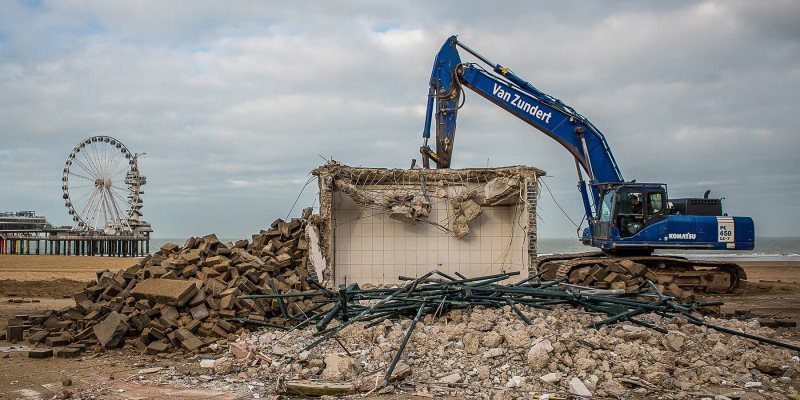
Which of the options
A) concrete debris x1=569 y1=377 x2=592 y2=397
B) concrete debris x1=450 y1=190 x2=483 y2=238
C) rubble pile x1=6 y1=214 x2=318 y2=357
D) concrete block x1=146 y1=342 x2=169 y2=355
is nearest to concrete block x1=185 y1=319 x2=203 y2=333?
rubble pile x1=6 y1=214 x2=318 y2=357

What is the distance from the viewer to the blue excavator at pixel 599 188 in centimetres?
1428

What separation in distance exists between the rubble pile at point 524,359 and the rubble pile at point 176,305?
1422 mm

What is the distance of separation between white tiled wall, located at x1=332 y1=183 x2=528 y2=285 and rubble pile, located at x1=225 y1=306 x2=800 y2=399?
4532 mm

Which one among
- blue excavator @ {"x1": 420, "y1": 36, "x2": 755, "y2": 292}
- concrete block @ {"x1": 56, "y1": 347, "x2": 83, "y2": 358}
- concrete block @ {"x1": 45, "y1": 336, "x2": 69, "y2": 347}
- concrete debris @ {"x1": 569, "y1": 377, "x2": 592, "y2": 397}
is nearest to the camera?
concrete debris @ {"x1": 569, "y1": 377, "x2": 592, "y2": 397}

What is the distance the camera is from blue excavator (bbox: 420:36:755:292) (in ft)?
46.9

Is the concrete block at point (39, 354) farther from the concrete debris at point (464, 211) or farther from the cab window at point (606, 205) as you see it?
the cab window at point (606, 205)

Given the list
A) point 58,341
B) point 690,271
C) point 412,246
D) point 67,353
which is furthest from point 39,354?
point 690,271

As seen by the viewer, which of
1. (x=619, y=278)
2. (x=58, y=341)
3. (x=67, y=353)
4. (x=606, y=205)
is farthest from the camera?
(x=606, y=205)

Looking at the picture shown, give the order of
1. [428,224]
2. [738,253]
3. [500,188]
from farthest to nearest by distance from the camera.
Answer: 1. [738,253]
2. [428,224]
3. [500,188]

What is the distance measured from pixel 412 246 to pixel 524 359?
588 centimetres

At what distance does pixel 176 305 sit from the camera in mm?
8984

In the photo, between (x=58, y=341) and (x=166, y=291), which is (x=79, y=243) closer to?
(x=58, y=341)

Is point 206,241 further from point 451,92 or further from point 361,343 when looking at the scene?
point 451,92

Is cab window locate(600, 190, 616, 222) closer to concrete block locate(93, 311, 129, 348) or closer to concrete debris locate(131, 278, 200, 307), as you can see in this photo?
concrete debris locate(131, 278, 200, 307)
